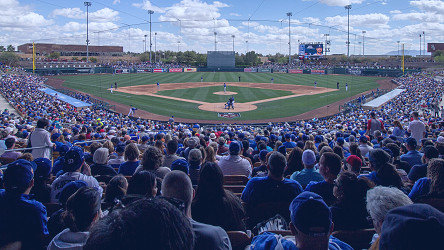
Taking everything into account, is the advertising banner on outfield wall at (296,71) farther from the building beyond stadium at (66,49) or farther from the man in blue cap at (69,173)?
the man in blue cap at (69,173)

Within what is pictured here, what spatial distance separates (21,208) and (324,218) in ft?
11.7

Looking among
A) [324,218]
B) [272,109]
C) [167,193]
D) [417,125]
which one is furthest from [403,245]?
[272,109]

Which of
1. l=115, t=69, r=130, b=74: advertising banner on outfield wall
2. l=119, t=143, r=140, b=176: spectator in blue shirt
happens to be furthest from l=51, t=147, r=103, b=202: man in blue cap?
Result: l=115, t=69, r=130, b=74: advertising banner on outfield wall

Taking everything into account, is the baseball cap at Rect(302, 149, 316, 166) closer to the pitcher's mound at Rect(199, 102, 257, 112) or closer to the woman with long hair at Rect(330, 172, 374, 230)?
the woman with long hair at Rect(330, 172, 374, 230)

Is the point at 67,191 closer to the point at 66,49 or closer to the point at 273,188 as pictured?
the point at 273,188

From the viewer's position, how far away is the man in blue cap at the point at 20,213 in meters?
3.76

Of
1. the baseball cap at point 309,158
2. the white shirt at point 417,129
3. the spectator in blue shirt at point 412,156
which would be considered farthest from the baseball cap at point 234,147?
the white shirt at point 417,129

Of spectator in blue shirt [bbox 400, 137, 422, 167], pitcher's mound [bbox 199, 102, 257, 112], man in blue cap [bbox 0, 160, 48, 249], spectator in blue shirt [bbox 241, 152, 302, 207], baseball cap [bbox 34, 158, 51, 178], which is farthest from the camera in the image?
pitcher's mound [bbox 199, 102, 257, 112]

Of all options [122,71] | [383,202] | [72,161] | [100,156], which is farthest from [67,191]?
[122,71]

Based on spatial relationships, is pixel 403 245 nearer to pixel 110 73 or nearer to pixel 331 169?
pixel 331 169

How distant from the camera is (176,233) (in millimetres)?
1718

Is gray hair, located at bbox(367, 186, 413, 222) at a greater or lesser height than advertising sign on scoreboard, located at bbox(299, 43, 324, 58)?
lesser

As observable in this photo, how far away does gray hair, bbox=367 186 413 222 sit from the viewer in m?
2.94

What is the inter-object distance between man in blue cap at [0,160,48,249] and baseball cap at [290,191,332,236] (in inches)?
116
